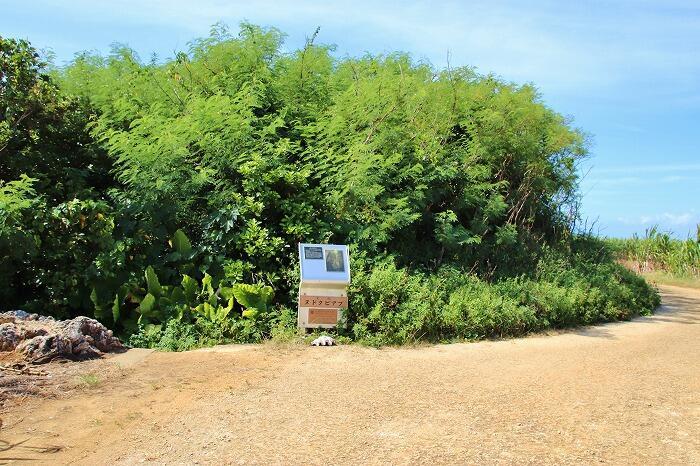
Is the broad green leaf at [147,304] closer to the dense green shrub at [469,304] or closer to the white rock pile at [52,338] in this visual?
the white rock pile at [52,338]

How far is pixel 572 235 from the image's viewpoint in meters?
15.5

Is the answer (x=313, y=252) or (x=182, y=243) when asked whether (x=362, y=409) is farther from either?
(x=182, y=243)

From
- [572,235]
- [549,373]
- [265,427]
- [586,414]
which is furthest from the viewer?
[572,235]

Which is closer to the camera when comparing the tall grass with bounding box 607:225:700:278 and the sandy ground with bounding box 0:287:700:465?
the sandy ground with bounding box 0:287:700:465

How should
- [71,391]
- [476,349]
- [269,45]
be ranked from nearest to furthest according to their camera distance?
[71,391] → [476,349] → [269,45]

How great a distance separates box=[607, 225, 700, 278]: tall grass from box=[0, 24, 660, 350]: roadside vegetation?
13.6 metres

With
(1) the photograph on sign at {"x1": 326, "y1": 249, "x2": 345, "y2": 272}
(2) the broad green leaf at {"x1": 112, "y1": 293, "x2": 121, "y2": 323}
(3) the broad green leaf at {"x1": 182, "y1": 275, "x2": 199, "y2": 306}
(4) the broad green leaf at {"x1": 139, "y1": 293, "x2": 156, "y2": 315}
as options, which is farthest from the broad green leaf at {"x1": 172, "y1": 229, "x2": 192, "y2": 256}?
(1) the photograph on sign at {"x1": 326, "y1": 249, "x2": 345, "y2": 272}

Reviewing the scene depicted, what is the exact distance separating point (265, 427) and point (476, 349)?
418 centimetres

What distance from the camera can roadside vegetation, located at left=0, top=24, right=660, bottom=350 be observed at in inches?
360

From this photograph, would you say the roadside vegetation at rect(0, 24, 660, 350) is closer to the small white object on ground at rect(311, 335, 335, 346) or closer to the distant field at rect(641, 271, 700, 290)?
the small white object on ground at rect(311, 335, 335, 346)

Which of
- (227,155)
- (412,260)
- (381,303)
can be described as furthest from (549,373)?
(227,155)

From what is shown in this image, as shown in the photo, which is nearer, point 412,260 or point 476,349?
point 476,349

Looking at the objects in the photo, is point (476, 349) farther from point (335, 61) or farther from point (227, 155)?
point (335, 61)

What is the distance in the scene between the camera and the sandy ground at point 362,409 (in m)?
4.67
